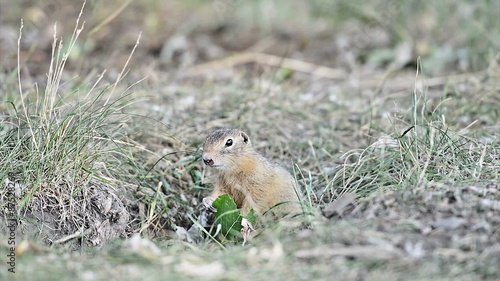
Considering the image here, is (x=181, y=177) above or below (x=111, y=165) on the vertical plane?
below

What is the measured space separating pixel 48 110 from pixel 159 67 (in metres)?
4.15

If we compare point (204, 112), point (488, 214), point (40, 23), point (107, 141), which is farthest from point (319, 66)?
point (488, 214)

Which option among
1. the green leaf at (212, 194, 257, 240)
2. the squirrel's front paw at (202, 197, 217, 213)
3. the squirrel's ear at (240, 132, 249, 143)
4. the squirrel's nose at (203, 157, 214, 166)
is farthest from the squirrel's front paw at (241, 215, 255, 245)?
the squirrel's ear at (240, 132, 249, 143)

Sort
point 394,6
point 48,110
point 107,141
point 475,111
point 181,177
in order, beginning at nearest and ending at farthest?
point 48,110, point 107,141, point 181,177, point 475,111, point 394,6

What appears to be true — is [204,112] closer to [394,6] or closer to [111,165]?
[111,165]

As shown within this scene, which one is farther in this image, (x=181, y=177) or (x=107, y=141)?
(x=181, y=177)

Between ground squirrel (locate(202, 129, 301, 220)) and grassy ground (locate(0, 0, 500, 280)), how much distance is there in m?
0.17

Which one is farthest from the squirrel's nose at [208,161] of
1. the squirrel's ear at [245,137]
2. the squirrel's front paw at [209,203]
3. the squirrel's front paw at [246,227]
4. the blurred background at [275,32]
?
the blurred background at [275,32]

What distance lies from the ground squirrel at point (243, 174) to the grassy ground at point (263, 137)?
0.55 feet

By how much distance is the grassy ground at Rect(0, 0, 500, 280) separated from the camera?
371 centimetres

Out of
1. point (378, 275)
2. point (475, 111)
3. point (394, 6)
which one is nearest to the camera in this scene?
point (378, 275)

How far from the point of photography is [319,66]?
9.22 m

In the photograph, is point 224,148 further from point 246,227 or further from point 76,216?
point 76,216

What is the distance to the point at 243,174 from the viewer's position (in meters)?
5.28
